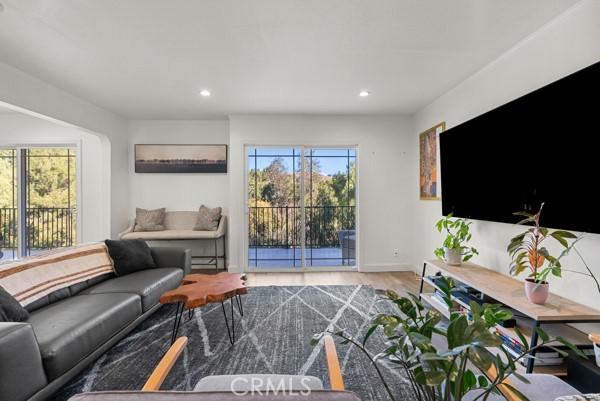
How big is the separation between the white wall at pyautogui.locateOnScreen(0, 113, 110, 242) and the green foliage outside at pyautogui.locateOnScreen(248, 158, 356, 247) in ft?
8.19

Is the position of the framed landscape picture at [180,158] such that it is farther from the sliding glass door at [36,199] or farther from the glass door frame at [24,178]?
the sliding glass door at [36,199]

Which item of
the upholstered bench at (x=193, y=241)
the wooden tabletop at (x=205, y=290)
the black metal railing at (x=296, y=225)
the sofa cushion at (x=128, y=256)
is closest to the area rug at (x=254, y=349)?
the wooden tabletop at (x=205, y=290)

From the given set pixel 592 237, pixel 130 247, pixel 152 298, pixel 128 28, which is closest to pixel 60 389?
pixel 152 298

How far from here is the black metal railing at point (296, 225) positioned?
4.69 metres

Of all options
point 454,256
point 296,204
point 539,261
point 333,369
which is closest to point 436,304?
point 454,256

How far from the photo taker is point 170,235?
4215 millimetres

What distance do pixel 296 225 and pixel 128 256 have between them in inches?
95.5

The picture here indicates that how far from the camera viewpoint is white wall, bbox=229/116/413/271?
14.8ft

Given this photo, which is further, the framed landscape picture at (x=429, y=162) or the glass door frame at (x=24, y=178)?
the glass door frame at (x=24, y=178)

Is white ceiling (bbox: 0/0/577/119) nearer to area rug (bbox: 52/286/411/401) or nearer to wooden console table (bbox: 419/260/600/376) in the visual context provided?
wooden console table (bbox: 419/260/600/376)

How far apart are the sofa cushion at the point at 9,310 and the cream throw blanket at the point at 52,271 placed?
0.23 metres

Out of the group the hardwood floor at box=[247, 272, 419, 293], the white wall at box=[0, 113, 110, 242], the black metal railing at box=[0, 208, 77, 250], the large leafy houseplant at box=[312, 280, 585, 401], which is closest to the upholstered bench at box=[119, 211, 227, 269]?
the white wall at box=[0, 113, 110, 242]

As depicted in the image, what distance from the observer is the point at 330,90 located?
3.46 meters

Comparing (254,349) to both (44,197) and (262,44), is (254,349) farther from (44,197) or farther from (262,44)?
(44,197)
